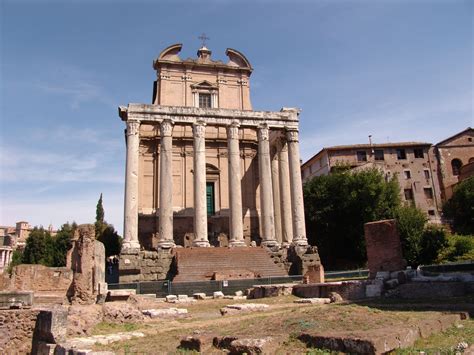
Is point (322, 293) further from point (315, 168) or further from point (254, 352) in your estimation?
point (315, 168)

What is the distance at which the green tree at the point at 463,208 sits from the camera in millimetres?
38375

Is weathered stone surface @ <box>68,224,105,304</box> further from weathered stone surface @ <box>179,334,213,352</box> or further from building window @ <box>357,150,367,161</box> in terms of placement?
building window @ <box>357,150,367,161</box>

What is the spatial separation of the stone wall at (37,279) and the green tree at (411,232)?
23.2 meters

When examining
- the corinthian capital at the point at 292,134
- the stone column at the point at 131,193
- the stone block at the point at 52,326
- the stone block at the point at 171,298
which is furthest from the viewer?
the corinthian capital at the point at 292,134

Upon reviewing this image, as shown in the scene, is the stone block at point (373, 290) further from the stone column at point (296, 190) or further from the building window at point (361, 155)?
the building window at point (361, 155)

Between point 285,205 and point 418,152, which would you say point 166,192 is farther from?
point 418,152

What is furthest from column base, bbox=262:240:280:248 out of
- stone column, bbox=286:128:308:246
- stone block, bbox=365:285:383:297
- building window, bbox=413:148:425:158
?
building window, bbox=413:148:425:158

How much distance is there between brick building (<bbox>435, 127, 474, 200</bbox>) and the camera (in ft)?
155

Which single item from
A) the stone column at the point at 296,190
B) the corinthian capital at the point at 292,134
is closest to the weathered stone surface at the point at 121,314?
the stone column at the point at 296,190

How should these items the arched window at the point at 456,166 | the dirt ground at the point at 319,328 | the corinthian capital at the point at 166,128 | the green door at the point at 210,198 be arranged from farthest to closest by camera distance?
the arched window at the point at 456,166, the green door at the point at 210,198, the corinthian capital at the point at 166,128, the dirt ground at the point at 319,328

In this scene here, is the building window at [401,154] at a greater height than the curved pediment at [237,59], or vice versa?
the curved pediment at [237,59]

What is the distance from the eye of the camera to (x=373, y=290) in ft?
48.7

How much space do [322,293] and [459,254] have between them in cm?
1509

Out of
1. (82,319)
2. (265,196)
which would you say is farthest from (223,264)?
(82,319)
